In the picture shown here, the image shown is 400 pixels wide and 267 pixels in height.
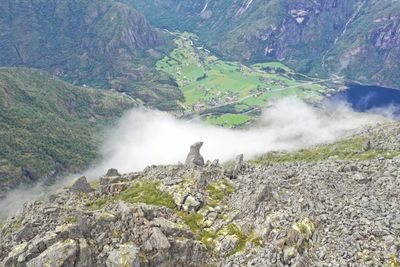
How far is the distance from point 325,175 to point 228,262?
35882 mm

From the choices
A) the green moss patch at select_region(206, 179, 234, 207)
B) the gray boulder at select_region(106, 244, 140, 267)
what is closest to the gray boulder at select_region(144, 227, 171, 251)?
the gray boulder at select_region(106, 244, 140, 267)

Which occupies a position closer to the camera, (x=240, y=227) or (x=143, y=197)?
(x=240, y=227)

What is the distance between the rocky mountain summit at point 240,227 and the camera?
80.3 meters

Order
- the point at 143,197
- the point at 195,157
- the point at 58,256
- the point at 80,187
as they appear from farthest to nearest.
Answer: the point at 195,157 → the point at 80,187 → the point at 143,197 → the point at 58,256

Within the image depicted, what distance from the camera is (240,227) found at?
95125 mm

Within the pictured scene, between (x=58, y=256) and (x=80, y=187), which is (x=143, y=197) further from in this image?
(x=58, y=256)

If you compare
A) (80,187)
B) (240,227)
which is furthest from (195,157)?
(240,227)

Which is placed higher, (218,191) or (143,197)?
(218,191)

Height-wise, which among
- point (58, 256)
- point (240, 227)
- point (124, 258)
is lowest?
point (58, 256)

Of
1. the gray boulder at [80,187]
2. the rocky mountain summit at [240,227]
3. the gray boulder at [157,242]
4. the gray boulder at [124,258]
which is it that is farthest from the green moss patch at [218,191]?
the gray boulder at [80,187]

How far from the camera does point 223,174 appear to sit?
12850 centimetres

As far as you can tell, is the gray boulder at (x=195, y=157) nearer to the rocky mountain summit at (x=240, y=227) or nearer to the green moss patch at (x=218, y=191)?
the green moss patch at (x=218, y=191)

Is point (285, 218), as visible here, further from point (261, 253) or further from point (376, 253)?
point (376, 253)

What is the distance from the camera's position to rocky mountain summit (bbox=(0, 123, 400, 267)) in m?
80.3
